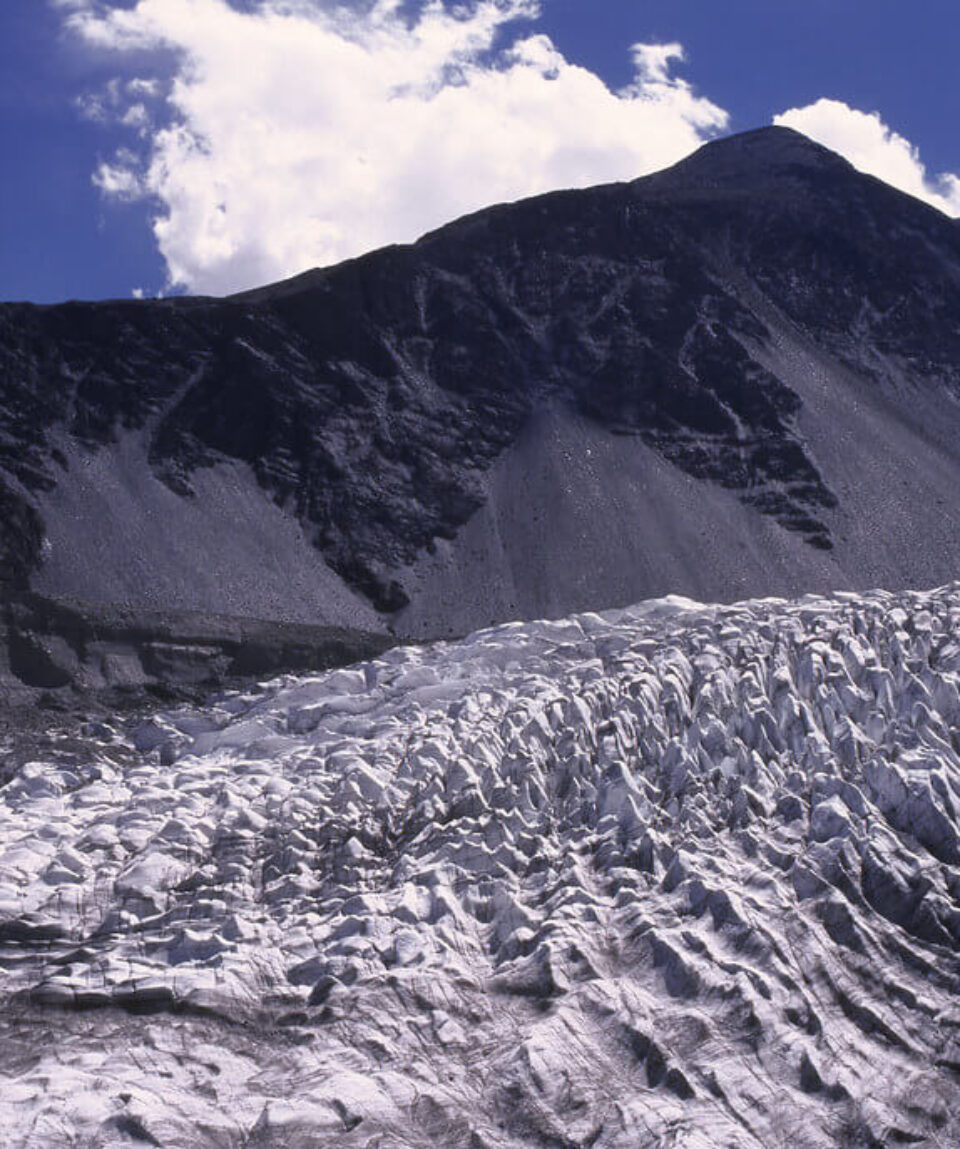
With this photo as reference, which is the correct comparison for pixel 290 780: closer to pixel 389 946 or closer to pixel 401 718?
pixel 401 718

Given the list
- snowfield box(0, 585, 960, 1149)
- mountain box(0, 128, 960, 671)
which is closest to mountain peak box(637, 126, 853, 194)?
mountain box(0, 128, 960, 671)

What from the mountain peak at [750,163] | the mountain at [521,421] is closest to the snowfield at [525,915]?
the mountain at [521,421]

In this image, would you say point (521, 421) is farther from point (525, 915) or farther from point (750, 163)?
point (525, 915)

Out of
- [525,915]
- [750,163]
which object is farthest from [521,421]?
[525,915]

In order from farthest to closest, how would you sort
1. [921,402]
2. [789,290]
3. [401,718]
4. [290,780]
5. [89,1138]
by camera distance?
1. [789,290]
2. [921,402]
3. [401,718]
4. [290,780]
5. [89,1138]

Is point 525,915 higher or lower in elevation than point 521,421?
lower

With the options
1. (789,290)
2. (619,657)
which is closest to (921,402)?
(789,290)

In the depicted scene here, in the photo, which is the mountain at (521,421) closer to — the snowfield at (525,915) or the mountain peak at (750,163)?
the mountain peak at (750,163)
